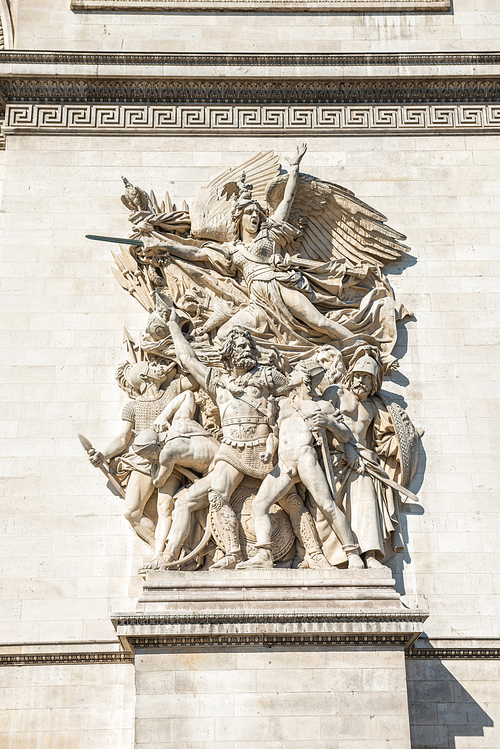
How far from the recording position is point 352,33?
51.9ft

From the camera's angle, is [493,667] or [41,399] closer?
[493,667]

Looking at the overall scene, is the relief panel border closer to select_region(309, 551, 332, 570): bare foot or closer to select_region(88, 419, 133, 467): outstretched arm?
select_region(88, 419, 133, 467): outstretched arm

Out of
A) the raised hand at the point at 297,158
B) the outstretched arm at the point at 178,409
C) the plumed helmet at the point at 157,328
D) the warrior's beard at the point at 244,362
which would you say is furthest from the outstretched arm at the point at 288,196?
the outstretched arm at the point at 178,409

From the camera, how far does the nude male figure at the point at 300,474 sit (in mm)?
12562

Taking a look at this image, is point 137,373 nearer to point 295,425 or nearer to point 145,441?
point 145,441

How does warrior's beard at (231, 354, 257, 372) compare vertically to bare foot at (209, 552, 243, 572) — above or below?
above

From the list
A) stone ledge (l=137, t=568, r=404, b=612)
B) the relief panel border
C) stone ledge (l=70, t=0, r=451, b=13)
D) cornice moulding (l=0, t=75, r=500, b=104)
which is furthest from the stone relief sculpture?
stone ledge (l=70, t=0, r=451, b=13)

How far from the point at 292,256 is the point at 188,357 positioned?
1879 millimetres

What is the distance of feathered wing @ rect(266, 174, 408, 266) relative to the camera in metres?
14.5

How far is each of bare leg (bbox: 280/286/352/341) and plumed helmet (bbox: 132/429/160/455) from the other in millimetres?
2209

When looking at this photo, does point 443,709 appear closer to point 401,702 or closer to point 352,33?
point 401,702

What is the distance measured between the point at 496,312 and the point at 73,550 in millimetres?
5658

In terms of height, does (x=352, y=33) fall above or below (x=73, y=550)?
above

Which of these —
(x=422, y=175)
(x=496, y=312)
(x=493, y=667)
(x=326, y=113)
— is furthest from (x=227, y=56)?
(x=493, y=667)
